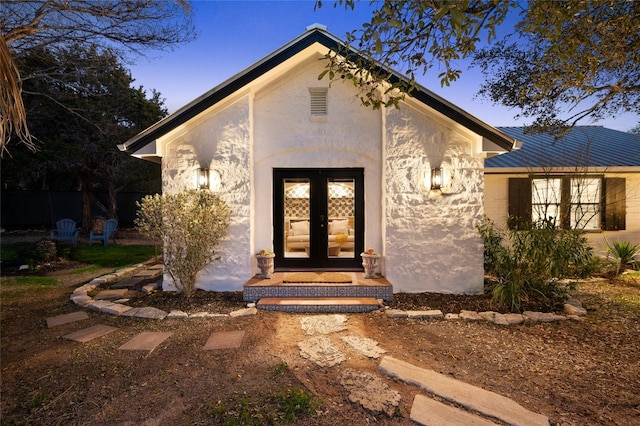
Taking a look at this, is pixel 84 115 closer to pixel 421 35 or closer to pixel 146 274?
pixel 146 274

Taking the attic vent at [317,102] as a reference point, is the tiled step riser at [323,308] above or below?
below

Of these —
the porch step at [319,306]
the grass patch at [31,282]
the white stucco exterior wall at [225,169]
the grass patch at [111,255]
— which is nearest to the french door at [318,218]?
the white stucco exterior wall at [225,169]

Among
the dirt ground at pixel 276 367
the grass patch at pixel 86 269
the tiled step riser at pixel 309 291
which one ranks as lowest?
the dirt ground at pixel 276 367

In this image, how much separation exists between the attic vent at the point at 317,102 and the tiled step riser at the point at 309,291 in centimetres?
373

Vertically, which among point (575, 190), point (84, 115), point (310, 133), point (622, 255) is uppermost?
point (84, 115)

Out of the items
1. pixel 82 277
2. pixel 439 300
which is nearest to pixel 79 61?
pixel 82 277

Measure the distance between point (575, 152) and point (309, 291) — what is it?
9.66 metres

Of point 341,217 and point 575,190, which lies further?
point 575,190

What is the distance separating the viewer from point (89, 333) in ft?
16.1

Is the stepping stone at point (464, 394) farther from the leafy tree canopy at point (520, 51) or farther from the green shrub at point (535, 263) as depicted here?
the leafy tree canopy at point (520, 51)

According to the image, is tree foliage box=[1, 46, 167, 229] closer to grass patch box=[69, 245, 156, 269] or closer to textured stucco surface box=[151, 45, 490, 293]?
grass patch box=[69, 245, 156, 269]

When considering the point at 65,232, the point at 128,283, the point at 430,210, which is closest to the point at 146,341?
the point at 128,283

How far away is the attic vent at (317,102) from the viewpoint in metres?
7.18

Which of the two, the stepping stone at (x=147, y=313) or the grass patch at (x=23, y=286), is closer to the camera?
the stepping stone at (x=147, y=313)
